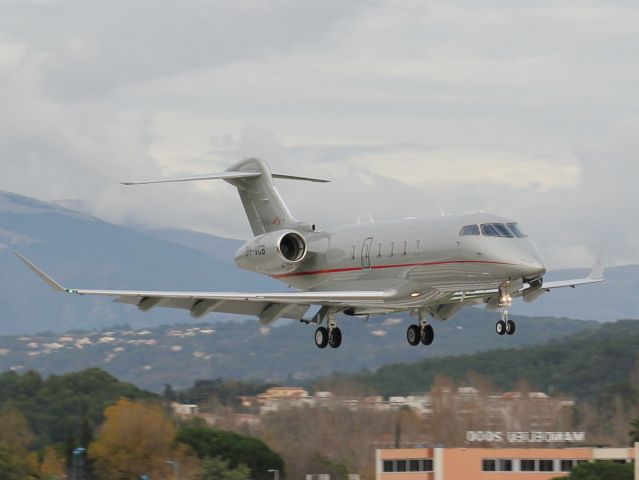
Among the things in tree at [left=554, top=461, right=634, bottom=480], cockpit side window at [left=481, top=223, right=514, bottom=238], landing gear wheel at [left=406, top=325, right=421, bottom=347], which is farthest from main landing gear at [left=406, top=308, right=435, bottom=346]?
tree at [left=554, top=461, right=634, bottom=480]

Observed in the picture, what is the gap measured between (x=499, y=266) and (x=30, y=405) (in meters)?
74.3

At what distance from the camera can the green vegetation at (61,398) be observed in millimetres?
97750

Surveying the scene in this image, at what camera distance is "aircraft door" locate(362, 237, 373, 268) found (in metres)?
38.0

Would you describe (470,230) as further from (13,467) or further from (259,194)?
(13,467)

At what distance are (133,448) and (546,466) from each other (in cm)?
2232

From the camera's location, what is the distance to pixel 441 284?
35.8 m

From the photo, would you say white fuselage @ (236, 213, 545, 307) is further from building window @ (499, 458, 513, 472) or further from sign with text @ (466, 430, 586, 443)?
sign with text @ (466, 430, 586, 443)

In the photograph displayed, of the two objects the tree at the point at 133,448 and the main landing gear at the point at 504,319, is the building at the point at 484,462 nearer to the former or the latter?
the tree at the point at 133,448

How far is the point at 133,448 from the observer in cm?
7700

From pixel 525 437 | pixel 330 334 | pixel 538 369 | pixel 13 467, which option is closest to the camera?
pixel 330 334

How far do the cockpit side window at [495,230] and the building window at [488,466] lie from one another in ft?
124

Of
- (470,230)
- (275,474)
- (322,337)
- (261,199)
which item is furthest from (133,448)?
(470,230)

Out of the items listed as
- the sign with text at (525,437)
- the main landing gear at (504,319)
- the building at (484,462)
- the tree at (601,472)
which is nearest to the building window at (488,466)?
the building at (484,462)

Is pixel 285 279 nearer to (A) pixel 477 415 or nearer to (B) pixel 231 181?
(B) pixel 231 181
